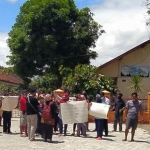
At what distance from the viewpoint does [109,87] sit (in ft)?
97.8

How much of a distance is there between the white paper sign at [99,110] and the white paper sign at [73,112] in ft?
1.17

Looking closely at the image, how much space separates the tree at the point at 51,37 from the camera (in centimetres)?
3556

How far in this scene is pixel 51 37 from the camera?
3503 cm

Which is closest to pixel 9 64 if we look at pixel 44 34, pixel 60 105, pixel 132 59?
pixel 44 34

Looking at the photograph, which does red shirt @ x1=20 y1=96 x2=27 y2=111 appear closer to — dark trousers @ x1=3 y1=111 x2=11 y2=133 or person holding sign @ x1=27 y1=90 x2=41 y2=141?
person holding sign @ x1=27 y1=90 x2=41 y2=141

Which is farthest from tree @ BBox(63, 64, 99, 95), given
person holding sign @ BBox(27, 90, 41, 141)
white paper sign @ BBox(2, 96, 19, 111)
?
person holding sign @ BBox(27, 90, 41, 141)

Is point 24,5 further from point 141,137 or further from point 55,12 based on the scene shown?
point 141,137

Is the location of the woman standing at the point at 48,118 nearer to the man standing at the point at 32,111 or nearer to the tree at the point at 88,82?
the man standing at the point at 32,111

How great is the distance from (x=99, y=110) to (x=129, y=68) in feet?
60.7

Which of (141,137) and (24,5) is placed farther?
(24,5)

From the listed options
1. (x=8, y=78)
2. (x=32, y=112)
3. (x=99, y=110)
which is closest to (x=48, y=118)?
(x=32, y=112)

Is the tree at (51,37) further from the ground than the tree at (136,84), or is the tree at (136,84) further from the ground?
the tree at (51,37)

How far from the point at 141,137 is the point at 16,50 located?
2158cm

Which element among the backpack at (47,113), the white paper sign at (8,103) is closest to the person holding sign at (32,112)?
the backpack at (47,113)
